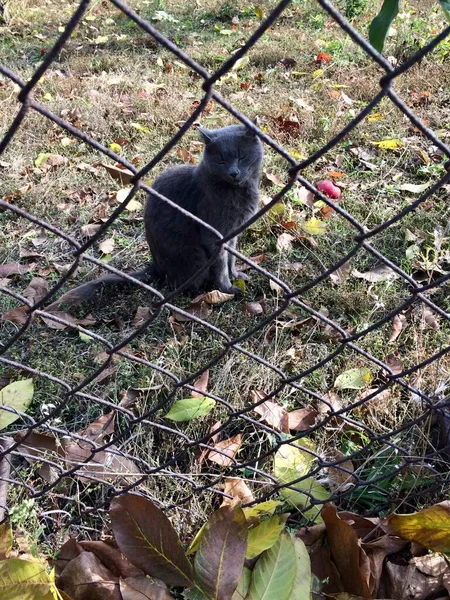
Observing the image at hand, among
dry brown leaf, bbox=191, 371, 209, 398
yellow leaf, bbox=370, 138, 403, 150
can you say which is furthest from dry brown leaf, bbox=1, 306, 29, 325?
yellow leaf, bbox=370, 138, 403, 150

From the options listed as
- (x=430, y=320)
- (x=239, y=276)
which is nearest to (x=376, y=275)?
(x=430, y=320)

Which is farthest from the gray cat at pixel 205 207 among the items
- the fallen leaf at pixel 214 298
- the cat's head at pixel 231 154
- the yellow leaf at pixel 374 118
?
the yellow leaf at pixel 374 118

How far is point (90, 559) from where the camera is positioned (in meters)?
1.56

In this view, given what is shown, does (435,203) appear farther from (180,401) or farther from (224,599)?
(224,599)

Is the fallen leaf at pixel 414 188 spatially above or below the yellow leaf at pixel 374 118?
below

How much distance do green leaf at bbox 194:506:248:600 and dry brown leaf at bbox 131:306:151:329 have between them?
138 centimetres

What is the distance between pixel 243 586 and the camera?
1534 mm

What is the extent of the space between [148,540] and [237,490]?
41cm

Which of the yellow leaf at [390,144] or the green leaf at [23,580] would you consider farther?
the yellow leaf at [390,144]

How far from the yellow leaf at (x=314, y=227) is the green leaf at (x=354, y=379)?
116cm

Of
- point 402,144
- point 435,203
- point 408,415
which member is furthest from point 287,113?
point 408,415

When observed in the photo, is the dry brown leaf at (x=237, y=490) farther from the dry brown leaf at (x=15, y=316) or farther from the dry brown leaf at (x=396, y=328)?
the dry brown leaf at (x=15, y=316)

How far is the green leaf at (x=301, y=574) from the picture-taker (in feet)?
4.82

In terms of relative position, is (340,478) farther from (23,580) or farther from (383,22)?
(383,22)
